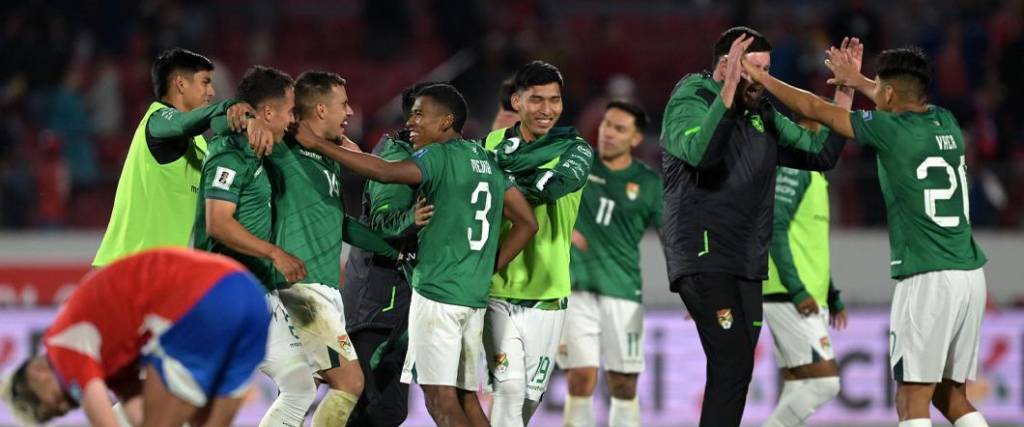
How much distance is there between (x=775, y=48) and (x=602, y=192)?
7.00 m

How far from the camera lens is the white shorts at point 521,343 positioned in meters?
7.91

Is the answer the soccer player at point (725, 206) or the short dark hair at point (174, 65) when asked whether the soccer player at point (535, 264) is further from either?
the short dark hair at point (174, 65)

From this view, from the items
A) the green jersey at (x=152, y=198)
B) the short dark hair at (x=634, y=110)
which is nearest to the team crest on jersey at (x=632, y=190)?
the short dark hair at (x=634, y=110)

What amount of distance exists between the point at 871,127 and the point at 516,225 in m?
1.98

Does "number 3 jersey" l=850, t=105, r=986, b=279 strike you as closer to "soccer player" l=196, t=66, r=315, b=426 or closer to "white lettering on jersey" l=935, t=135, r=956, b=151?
"white lettering on jersey" l=935, t=135, r=956, b=151

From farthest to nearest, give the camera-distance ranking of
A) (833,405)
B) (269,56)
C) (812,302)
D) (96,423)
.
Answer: (269,56)
(833,405)
(812,302)
(96,423)

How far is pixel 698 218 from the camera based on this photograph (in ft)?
26.1

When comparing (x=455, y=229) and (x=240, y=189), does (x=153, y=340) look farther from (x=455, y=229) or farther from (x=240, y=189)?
(x=455, y=229)

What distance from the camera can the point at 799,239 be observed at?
9930 millimetres

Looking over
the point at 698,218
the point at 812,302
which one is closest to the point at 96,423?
the point at 698,218

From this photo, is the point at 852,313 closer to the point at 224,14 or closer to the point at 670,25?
the point at 670,25

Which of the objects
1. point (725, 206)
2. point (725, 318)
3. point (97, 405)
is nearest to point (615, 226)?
point (725, 206)

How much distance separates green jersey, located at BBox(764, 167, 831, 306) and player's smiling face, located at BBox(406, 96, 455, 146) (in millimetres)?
2694

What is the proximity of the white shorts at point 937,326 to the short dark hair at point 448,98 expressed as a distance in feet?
8.49
